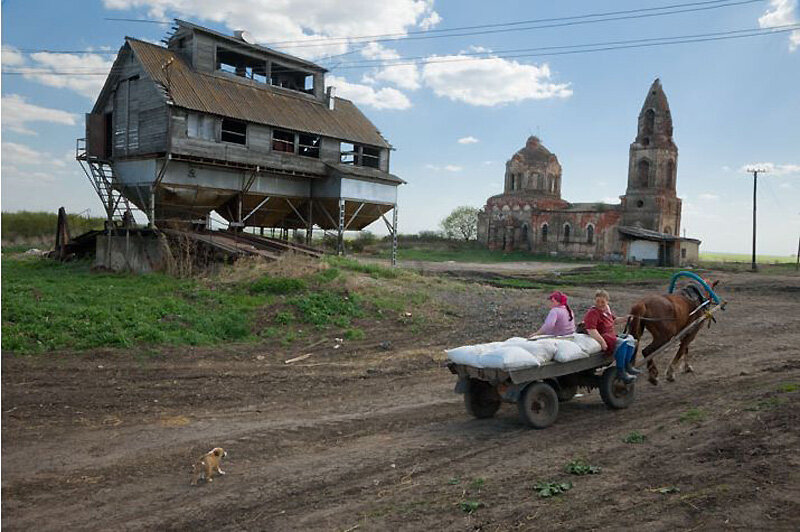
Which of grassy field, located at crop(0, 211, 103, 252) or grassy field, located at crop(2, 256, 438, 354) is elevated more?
grassy field, located at crop(0, 211, 103, 252)

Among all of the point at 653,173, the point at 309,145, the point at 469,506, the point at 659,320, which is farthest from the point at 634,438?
the point at 653,173

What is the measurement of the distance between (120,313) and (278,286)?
4.47 metres

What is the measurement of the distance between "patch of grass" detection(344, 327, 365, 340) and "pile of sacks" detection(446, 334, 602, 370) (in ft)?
21.5

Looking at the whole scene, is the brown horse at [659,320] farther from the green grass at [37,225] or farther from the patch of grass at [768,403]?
the green grass at [37,225]

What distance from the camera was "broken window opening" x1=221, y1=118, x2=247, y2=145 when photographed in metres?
26.3

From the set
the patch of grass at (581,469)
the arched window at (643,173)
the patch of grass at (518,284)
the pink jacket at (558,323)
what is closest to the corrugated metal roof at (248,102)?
the patch of grass at (518,284)

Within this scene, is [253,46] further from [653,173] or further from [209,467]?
[653,173]

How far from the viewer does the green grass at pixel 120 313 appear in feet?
40.5

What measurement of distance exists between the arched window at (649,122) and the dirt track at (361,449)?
153 ft

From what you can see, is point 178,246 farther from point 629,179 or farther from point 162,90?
point 629,179

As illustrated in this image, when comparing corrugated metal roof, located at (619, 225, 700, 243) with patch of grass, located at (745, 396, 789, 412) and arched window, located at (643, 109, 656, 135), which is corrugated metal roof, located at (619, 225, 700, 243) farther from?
patch of grass, located at (745, 396, 789, 412)

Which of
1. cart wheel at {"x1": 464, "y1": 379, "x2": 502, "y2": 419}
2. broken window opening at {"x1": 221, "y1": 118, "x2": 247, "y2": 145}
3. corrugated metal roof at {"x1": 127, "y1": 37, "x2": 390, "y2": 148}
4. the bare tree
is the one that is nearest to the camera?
cart wheel at {"x1": 464, "y1": 379, "x2": 502, "y2": 419}

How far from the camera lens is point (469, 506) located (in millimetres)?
5500

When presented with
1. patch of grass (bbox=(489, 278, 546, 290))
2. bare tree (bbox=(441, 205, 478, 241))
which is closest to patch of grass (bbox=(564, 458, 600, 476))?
patch of grass (bbox=(489, 278, 546, 290))
